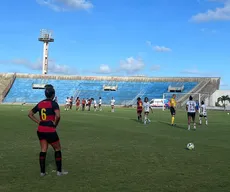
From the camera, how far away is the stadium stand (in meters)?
72.4

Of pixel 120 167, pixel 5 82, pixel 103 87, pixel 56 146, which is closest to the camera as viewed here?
pixel 56 146

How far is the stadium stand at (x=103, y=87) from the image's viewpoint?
7244 cm

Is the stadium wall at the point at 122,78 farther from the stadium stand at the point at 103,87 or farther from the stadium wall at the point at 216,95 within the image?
the stadium wall at the point at 216,95

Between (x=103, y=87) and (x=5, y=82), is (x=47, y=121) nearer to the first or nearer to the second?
(x=103, y=87)

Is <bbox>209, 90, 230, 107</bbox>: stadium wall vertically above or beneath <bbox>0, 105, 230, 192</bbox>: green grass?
above

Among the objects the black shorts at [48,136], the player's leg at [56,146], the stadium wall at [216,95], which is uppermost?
the stadium wall at [216,95]

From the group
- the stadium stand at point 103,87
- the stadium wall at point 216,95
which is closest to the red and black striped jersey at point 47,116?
the stadium wall at point 216,95

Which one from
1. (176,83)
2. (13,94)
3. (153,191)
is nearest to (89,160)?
(153,191)

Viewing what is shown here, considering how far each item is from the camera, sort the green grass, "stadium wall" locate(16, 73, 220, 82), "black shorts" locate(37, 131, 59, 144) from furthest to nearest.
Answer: "stadium wall" locate(16, 73, 220, 82), "black shorts" locate(37, 131, 59, 144), the green grass

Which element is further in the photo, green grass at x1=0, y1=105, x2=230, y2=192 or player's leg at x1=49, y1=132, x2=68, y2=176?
player's leg at x1=49, y1=132, x2=68, y2=176

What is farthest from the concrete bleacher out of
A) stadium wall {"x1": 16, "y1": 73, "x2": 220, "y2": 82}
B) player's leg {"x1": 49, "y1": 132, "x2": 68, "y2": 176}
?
player's leg {"x1": 49, "y1": 132, "x2": 68, "y2": 176}

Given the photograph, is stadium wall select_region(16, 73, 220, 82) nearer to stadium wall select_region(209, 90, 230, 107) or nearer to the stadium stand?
the stadium stand

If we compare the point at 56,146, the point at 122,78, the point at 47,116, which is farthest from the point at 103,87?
the point at 47,116

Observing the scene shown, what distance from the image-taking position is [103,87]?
78438mm
